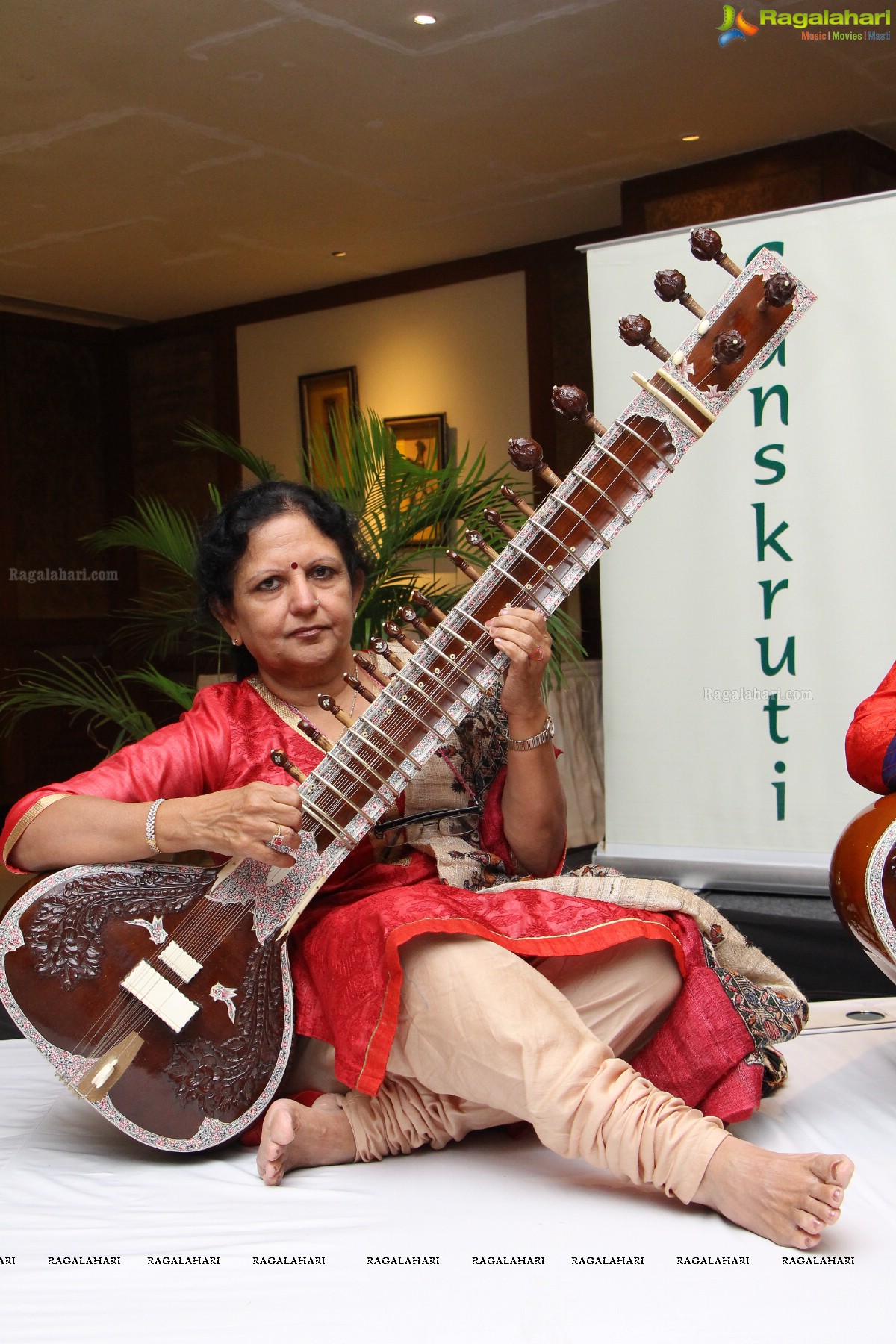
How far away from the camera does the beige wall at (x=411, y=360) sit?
798cm

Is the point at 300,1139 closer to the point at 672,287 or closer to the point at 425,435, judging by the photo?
the point at 672,287

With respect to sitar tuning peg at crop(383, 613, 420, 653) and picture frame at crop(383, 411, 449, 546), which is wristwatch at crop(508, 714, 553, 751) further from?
picture frame at crop(383, 411, 449, 546)

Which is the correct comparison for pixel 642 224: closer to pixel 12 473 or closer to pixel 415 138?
pixel 415 138

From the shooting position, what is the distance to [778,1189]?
1542 mm

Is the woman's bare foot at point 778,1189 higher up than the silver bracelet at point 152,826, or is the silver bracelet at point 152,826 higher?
the silver bracelet at point 152,826

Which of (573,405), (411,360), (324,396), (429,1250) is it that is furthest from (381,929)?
(324,396)

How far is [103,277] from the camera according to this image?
829 centimetres

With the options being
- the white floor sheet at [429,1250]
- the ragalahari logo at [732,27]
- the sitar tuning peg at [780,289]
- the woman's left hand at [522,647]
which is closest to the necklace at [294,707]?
the woman's left hand at [522,647]

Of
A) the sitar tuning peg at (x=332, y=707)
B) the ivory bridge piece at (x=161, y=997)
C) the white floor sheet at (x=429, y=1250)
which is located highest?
the sitar tuning peg at (x=332, y=707)

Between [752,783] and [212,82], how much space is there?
3.80m

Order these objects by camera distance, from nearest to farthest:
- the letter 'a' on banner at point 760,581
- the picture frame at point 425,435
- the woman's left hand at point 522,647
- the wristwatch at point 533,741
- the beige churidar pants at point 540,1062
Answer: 1. the beige churidar pants at point 540,1062
2. the woman's left hand at point 522,647
3. the wristwatch at point 533,741
4. the letter 'a' on banner at point 760,581
5. the picture frame at point 425,435

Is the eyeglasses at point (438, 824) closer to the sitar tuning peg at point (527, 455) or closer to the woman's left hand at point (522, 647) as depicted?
the woman's left hand at point (522, 647)

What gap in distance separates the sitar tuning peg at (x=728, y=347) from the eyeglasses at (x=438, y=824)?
914 mm

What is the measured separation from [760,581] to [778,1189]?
9.47 ft
